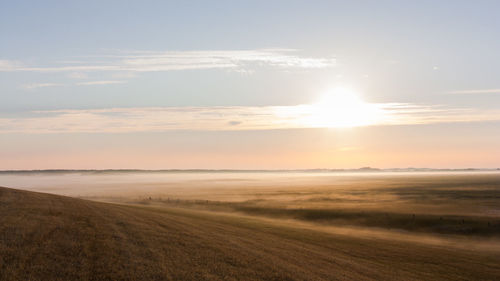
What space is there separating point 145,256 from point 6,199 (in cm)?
2257

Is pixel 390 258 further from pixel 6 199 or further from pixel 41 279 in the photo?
pixel 6 199

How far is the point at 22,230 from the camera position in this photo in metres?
22.1

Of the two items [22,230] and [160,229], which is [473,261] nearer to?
[160,229]

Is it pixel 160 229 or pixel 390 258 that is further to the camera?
pixel 390 258

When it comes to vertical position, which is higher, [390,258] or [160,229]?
[160,229]

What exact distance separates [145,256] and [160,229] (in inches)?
314

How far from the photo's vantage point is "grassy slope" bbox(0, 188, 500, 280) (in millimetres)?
17078

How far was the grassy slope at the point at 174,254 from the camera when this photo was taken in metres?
17.1

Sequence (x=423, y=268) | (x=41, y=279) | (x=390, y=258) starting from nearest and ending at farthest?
1. (x=41, y=279)
2. (x=423, y=268)
3. (x=390, y=258)

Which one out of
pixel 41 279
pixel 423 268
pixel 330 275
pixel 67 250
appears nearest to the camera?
pixel 41 279

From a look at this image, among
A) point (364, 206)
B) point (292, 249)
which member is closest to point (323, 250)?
point (292, 249)

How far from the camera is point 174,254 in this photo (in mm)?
20469

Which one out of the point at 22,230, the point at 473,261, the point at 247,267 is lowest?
the point at 473,261

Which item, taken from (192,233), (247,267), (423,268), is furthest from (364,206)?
(247,267)
